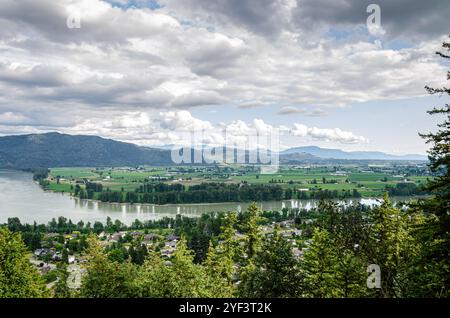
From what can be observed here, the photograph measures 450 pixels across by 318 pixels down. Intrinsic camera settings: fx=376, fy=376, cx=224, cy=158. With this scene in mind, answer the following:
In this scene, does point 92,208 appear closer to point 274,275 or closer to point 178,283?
point 178,283

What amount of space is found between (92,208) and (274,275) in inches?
3318

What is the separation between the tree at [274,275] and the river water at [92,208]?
194 ft

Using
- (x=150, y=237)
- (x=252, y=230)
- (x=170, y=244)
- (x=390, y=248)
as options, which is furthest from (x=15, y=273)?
(x=150, y=237)

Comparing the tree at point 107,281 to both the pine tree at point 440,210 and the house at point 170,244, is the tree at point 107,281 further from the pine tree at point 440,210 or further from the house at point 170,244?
the house at point 170,244

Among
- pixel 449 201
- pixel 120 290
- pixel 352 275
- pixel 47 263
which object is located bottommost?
pixel 47 263

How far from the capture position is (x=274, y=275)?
1064 centimetres

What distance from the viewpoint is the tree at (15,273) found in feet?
42.1

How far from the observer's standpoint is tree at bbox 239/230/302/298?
10.5 metres

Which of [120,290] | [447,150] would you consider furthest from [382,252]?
[120,290]

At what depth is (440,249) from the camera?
833cm

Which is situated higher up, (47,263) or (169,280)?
(169,280)

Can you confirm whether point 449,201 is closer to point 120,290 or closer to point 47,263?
A: point 120,290

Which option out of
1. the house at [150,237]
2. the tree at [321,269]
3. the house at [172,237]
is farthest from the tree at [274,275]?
the house at [150,237]
